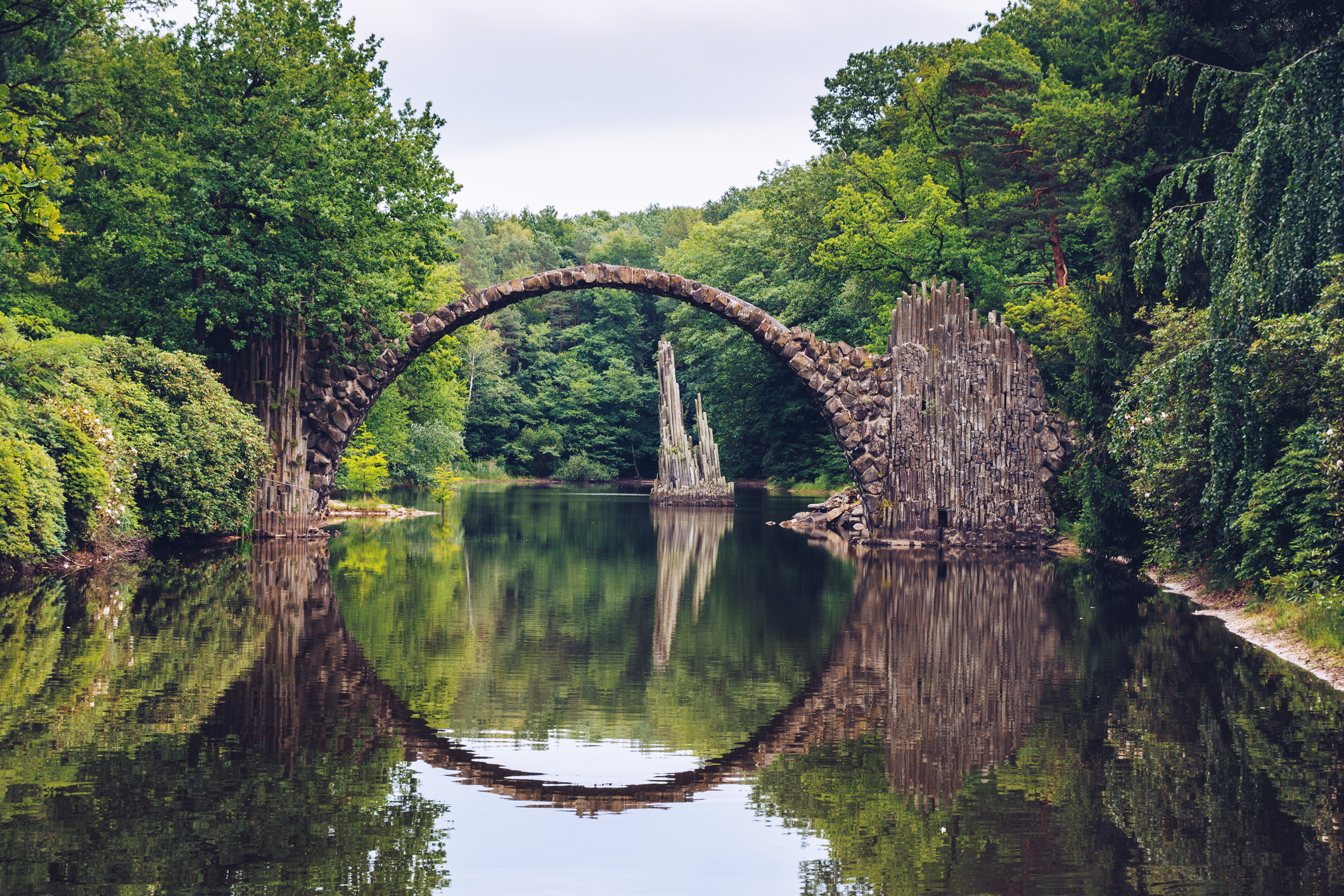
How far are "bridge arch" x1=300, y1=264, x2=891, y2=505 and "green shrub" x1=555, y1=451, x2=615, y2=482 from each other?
45.6m

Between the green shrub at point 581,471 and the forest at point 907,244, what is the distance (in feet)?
87.6

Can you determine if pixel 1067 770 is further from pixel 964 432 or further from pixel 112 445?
pixel 964 432

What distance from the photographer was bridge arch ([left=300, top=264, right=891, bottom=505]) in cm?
2289

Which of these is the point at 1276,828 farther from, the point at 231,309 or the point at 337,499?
the point at 337,499

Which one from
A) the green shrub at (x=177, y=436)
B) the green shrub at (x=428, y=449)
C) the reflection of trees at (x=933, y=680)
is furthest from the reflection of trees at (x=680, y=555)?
the green shrub at (x=428, y=449)

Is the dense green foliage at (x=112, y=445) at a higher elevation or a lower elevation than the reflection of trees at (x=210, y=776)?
higher

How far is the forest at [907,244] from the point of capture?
1217 cm

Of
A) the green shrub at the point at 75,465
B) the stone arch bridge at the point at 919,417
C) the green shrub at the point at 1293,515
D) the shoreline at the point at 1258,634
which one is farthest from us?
the stone arch bridge at the point at 919,417

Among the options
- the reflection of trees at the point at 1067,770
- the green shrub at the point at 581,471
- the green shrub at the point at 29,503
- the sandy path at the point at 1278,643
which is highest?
the green shrub at the point at 581,471

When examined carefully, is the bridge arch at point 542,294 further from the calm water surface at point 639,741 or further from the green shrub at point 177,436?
the calm water surface at point 639,741

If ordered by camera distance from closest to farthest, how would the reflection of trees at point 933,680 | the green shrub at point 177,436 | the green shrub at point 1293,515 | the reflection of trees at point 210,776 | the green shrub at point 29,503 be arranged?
the reflection of trees at point 210,776, the reflection of trees at point 933,680, the green shrub at point 1293,515, the green shrub at point 29,503, the green shrub at point 177,436

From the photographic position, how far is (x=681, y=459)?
131 feet

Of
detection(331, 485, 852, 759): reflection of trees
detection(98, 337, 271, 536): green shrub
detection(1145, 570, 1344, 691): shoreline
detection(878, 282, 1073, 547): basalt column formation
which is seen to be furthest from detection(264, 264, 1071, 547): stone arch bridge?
detection(1145, 570, 1344, 691): shoreline

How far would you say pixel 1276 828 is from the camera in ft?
18.1
